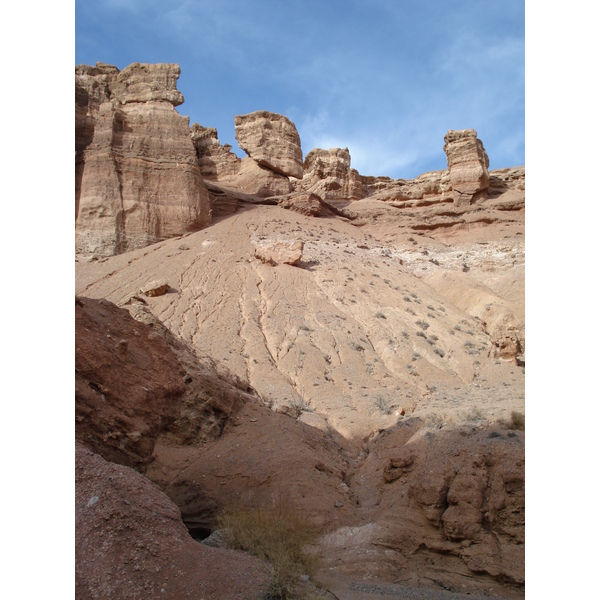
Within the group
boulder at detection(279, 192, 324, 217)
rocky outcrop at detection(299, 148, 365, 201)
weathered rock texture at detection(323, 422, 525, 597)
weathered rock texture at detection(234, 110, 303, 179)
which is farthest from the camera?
rocky outcrop at detection(299, 148, 365, 201)

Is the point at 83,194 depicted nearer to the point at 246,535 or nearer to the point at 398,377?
the point at 398,377

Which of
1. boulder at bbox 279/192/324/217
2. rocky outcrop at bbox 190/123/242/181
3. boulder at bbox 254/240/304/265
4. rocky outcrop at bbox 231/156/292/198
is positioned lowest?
boulder at bbox 254/240/304/265

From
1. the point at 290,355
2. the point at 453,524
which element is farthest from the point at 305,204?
the point at 453,524

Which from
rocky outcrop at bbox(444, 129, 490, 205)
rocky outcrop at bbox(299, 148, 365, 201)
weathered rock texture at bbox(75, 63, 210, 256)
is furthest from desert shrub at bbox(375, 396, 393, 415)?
rocky outcrop at bbox(299, 148, 365, 201)

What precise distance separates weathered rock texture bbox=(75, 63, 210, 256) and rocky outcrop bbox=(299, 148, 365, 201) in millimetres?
12387

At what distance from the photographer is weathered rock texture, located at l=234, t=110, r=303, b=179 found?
1529 inches

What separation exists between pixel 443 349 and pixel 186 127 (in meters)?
21.9

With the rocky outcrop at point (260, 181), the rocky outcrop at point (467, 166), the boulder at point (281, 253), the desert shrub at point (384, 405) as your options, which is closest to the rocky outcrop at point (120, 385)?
the desert shrub at point (384, 405)

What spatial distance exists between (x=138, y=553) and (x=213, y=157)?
1573 inches

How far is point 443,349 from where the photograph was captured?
65.7 feet

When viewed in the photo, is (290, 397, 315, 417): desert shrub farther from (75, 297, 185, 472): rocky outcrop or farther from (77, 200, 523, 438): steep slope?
(75, 297, 185, 472): rocky outcrop

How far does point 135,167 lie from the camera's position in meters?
31.1

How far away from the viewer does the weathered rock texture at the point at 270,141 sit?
38844 millimetres

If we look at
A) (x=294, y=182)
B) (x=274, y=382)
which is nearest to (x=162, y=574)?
(x=274, y=382)
